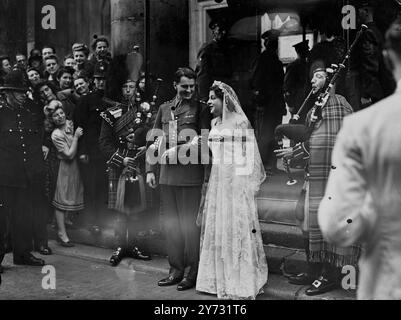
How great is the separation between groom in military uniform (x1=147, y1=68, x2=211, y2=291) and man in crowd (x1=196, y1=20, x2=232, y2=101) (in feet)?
3.11

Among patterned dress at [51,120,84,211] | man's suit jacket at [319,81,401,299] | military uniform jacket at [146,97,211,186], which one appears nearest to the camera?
man's suit jacket at [319,81,401,299]

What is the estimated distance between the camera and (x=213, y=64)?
5.97 metres

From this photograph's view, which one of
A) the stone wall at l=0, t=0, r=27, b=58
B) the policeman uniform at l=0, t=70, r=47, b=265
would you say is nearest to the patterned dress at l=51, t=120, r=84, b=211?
the policeman uniform at l=0, t=70, r=47, b=265

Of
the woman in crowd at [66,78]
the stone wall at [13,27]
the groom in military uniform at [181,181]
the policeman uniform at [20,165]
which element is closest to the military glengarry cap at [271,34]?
the groom in military uniform at [181,181]

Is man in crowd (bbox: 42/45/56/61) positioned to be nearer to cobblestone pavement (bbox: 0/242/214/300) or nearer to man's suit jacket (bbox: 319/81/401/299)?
cobblestone pavement (bbox: 0/242/214/300)

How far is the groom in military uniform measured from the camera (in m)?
4.81

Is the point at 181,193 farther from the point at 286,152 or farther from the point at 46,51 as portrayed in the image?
the point at 46,51

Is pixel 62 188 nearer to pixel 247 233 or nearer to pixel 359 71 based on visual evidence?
pixel 247 233

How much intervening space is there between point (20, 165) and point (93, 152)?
812 millimetres

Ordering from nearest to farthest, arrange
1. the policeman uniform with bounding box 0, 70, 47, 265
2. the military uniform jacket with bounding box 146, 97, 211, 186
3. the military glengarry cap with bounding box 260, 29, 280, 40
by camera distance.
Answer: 1. the military uniform jacket with bounding box 146, 97, 211, 186
2. the policeman uniform with bounding box 0, 70, 47, 265
3. the military glengarry cap with bounding box 260, 29, 280, 40

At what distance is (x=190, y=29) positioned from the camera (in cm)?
647

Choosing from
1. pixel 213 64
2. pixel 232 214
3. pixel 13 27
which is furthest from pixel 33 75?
pixel 232 214

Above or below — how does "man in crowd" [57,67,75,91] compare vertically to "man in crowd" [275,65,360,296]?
above
